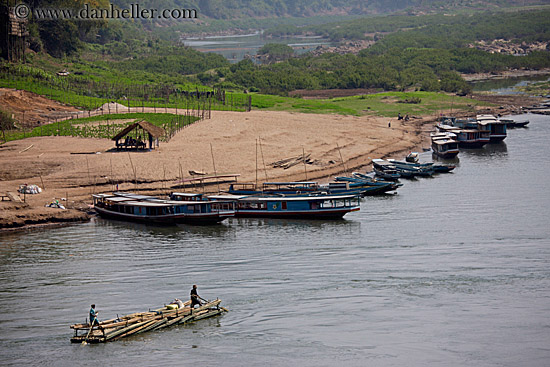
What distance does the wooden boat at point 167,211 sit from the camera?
47344 millimetres

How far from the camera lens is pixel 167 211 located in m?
47.4

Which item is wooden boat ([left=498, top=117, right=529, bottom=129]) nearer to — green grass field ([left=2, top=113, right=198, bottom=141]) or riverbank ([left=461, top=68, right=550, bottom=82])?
green grass field ([left=2, top=113, right=198, bottom=141])

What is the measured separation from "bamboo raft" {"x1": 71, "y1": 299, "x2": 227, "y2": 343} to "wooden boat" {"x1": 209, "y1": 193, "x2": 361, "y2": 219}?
17731 millimetres

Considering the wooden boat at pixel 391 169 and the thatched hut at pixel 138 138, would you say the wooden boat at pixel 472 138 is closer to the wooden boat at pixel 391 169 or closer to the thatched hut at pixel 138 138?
the wooden boat at pixel 391 169

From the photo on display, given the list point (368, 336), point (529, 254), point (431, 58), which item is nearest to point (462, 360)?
point (368, 336)

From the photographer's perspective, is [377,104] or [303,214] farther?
[377,104]

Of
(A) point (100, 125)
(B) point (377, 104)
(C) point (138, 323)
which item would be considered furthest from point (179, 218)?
(B) point (377, 104)

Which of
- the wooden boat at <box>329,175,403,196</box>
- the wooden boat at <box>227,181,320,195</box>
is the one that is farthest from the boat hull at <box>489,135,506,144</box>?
the wooden boat at <box>227,181,320,195</box>

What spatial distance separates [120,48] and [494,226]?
382 ft

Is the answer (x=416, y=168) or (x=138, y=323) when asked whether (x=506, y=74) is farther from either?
(x=138, y=323)

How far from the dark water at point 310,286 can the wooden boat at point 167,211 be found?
3.01 ft

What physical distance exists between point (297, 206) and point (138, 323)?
21.0 metres

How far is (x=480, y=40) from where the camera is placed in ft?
617

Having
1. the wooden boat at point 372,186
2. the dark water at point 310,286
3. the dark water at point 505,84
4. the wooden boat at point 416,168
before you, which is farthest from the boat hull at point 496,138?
the dark water at point 505,84
